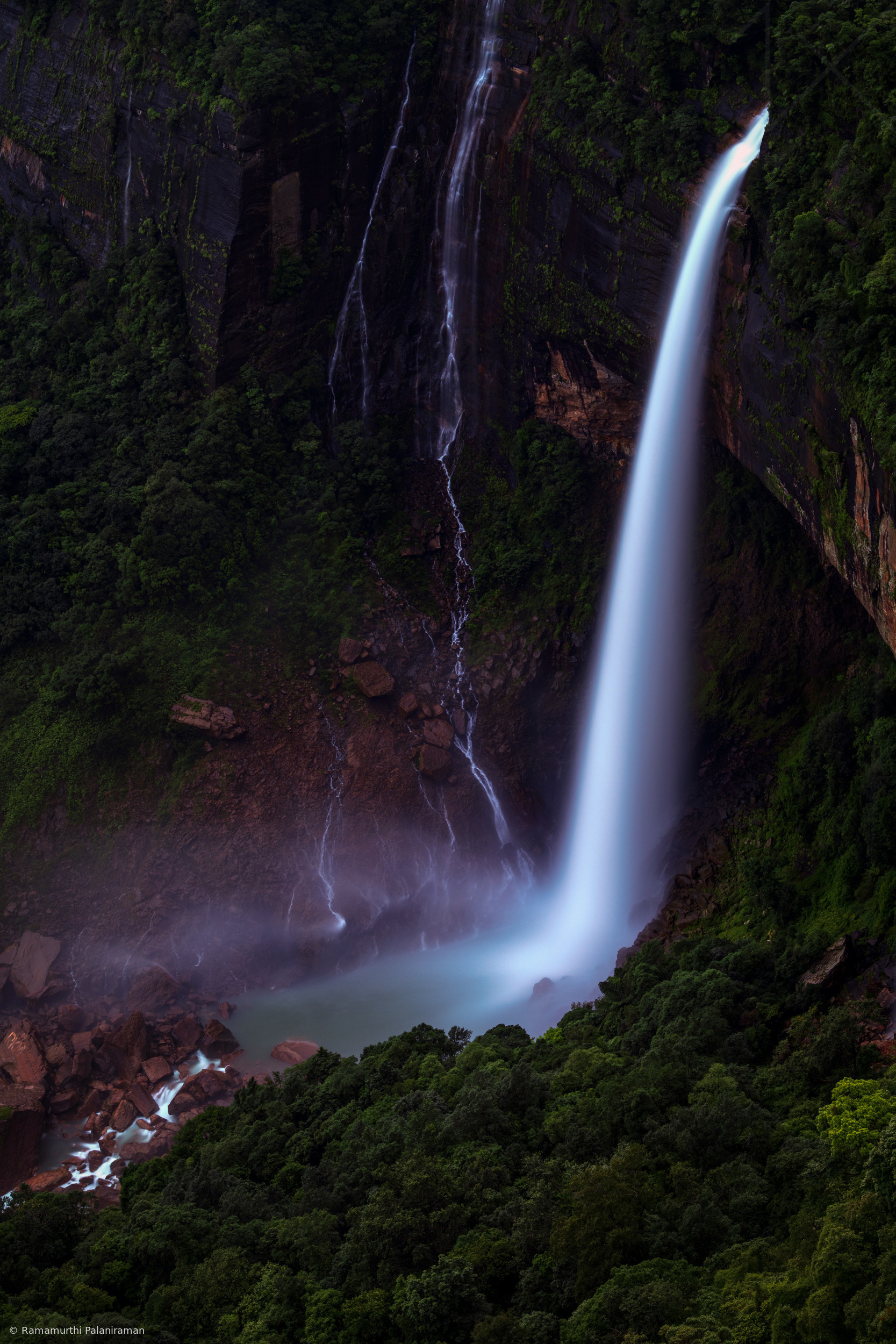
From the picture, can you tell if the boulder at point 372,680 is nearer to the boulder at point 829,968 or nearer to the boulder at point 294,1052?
the boulder at point 294,1052

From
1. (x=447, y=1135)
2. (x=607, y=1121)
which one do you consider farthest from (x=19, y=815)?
(x=607, y=1121)

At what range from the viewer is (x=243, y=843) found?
24156 millimetres

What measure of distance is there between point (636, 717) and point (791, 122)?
1168 cm

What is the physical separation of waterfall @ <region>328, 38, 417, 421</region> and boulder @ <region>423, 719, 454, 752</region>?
8319 millimetres

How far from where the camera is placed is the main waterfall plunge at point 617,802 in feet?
69.7

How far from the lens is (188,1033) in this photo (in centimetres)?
2117

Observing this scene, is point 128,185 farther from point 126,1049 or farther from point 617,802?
point 126,1049

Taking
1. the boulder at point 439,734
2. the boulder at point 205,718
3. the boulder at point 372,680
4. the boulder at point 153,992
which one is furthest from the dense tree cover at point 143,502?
the boulder at point 153,992

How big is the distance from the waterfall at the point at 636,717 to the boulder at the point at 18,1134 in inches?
365

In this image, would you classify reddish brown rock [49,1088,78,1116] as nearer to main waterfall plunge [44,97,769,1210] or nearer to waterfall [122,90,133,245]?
main waterfall plunge [44,97,769,1210]

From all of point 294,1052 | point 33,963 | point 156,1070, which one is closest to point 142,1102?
point 156,1070

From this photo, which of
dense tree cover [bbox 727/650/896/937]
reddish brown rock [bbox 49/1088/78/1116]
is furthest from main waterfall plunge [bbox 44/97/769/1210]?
dense tree cover [bbox 727/650/896/937]

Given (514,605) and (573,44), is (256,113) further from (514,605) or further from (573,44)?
(514,605)

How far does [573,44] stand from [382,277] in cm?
698
